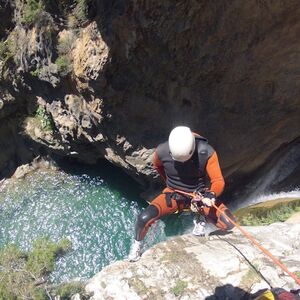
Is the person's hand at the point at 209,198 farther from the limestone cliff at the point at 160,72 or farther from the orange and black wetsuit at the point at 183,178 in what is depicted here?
the limestone cliff at the point at 160,72

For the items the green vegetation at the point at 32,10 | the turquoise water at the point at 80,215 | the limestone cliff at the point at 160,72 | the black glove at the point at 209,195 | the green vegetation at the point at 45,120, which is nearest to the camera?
the black glove at the point at 209,195

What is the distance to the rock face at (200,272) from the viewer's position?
4.81m

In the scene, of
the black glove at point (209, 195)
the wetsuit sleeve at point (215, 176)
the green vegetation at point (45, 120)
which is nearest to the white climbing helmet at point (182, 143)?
the wetsuit sleeve at point (215, 176)

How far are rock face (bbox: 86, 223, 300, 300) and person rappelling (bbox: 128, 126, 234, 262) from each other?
0.34 m

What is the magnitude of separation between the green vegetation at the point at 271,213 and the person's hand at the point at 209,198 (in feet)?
9.75

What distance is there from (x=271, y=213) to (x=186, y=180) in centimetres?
307

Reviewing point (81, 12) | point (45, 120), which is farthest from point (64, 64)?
point (45, 120)

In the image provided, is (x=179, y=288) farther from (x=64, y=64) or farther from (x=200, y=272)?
(x=64, y=64)

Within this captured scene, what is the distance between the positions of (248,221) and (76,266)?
4.34 meters

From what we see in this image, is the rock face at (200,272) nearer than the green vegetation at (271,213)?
Yes

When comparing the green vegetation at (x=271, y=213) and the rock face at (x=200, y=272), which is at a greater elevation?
the rock face at (x=200, y=272)

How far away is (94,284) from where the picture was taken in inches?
199

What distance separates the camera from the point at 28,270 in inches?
208

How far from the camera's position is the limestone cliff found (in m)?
6.69
